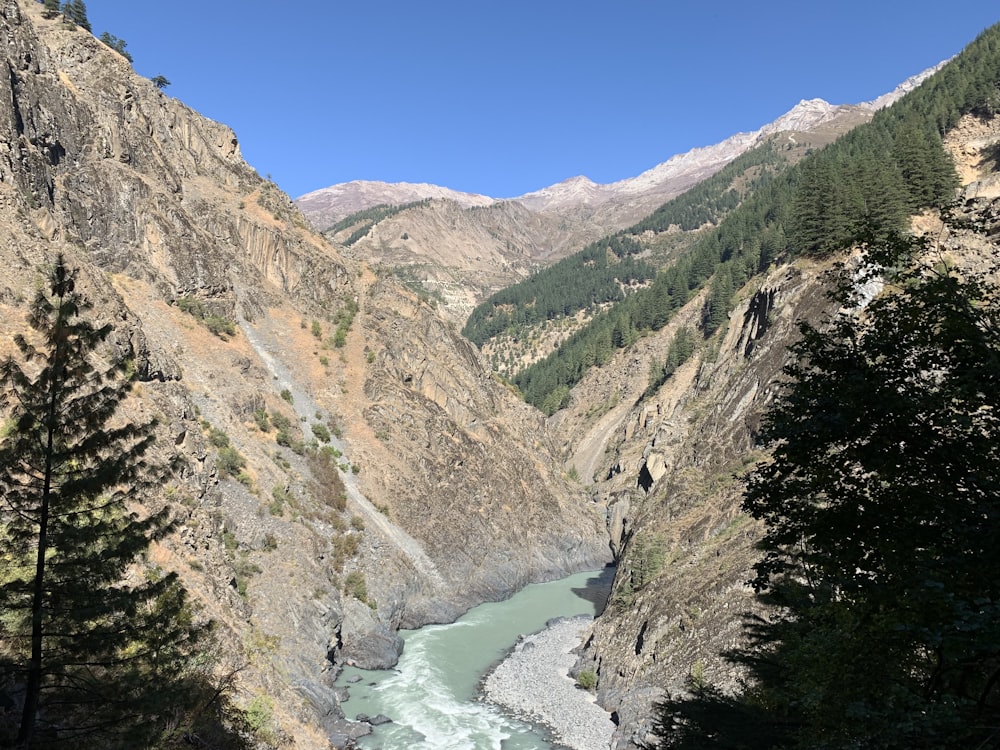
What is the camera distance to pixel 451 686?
119 ft

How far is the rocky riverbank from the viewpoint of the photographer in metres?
30.3

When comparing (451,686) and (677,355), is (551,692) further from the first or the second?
(677,355)

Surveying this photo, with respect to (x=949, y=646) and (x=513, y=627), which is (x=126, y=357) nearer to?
(x=513, y=627)

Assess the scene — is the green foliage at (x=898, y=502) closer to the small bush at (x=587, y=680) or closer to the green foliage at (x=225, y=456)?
the small bush at (x=587, y=680)

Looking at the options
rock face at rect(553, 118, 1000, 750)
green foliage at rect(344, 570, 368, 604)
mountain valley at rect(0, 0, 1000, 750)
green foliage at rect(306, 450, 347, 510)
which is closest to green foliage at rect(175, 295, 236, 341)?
mountain valley at rect(0, 0, 1000, 750)

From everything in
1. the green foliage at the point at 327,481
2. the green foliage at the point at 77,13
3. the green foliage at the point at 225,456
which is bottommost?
the green foliage at the point at 327,481

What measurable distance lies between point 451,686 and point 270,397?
88.5 ft

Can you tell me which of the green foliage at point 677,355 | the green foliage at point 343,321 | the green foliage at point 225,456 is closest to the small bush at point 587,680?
the green foliage at point 225,456

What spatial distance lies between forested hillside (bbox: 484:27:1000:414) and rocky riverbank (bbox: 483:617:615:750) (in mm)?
25006

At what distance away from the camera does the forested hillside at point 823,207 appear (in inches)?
1924

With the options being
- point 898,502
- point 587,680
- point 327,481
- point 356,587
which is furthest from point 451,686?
point 898,502

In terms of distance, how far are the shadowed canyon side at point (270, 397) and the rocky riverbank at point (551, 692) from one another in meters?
7.57

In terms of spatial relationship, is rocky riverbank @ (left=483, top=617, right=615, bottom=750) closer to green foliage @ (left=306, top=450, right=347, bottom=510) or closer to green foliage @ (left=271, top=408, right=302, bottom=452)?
green foliage @ (left=306, top=450, right=347, bottom=510)

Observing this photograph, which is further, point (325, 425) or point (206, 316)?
point (325, 425)
